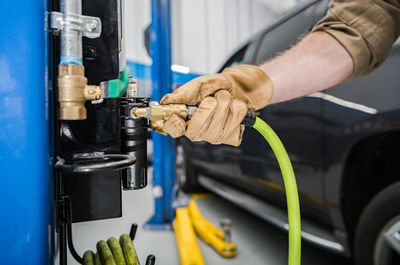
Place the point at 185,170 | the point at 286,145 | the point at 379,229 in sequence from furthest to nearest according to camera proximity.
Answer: the point at 185,170 < the point at 286,145 < the point at 379,229

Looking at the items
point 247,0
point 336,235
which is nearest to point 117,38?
point 336,235

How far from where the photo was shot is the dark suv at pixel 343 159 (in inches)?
37.0

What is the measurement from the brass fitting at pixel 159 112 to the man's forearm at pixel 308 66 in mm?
357

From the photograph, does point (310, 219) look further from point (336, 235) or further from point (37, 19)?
point (37, 19)

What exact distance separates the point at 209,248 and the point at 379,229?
2.72 ft

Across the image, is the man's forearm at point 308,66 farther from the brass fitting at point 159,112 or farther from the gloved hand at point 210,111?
the brass fitting at point 159,112

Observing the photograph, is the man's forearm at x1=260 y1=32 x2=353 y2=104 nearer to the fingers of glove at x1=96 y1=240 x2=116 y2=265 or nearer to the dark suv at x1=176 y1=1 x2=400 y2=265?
the dark suv at x1=176 y1=1 x2=400 y2=265

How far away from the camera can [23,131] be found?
375 mm

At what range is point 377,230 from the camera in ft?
3.15

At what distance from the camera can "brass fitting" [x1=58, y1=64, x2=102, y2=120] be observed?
38 centimetres

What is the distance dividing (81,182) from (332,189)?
0.99 metres

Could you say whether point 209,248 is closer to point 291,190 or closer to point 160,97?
point 160,97

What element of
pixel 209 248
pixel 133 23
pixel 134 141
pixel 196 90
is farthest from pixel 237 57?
pixel 134 141

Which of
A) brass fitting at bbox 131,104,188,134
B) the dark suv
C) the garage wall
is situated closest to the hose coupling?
brass fitting at bbox 131,104,188,134
